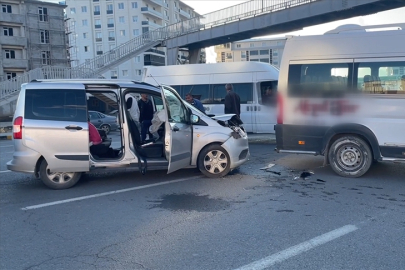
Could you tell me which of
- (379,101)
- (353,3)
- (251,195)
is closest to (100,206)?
(251,195)

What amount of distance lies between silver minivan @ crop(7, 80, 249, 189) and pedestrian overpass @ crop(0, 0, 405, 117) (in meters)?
16.8

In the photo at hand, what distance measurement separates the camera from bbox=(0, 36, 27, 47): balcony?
49312mm

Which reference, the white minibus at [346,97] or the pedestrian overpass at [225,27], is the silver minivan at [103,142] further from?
the pedestrian overpass at [225,27]

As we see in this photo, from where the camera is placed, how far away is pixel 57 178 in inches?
282

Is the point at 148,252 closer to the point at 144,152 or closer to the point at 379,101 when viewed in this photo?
the point at 144,152

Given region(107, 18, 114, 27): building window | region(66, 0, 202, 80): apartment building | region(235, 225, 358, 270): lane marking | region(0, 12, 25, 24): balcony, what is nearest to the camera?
region(235, 225, 358, 270): lane marking

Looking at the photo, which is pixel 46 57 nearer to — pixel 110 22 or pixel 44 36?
pixel 44 36

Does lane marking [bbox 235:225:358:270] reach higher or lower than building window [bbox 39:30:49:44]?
lower

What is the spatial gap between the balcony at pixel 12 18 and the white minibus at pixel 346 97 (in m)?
A: 52.6

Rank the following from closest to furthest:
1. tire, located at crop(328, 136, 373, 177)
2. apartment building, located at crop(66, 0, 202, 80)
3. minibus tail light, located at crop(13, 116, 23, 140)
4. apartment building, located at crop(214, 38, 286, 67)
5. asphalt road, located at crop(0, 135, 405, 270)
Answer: asphalt road, located at crop(0, 135, 405, 270)
minibus tail light, located at crop(13, 116, 23, 140)
tire, located at crop(328, 136, 373, 177)
apartment building, located at crop(214, 38, 286, 67)
apartment building, located at crop(66, 0, 202, 80)

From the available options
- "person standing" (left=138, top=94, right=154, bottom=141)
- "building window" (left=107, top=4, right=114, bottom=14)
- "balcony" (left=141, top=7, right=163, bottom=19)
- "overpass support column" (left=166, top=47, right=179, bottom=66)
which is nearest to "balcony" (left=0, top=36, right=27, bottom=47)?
"building window" (left=107, top=4, right=114, bottom=14)

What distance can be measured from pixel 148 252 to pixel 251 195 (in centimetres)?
270

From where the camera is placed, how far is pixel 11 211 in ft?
19.4

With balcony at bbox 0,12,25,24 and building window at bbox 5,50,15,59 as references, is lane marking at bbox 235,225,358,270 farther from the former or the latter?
balcony at bbox 0,12,25,24
